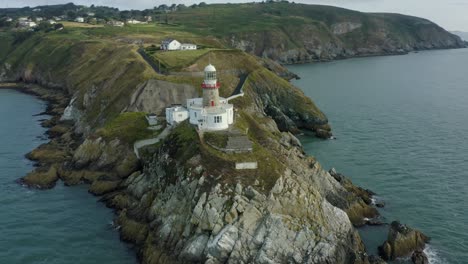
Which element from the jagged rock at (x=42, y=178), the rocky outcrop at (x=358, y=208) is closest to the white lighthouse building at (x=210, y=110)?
the rocky outcrop at (x=358, y=208)

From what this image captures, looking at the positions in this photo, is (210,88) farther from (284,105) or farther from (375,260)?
(284,105)

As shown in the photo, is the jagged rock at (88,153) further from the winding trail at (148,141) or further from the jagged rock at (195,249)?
the jagged rock at (195,249)

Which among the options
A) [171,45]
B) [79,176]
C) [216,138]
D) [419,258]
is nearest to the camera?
[419,258]

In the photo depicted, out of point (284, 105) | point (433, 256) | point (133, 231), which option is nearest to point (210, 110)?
point (133, 231)

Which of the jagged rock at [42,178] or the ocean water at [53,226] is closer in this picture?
the ocean water at [53,226]

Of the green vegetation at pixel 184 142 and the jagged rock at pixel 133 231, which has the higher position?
the green vegetation at pixel 184 142

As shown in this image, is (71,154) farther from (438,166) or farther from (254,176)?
(438,166)

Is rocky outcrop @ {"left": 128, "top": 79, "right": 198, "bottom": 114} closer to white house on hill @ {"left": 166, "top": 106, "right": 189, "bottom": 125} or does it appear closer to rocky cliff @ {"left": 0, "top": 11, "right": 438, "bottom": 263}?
rocky cliff @ {"left": 0, "top": 11, "right": 438, "bottom": 263}
